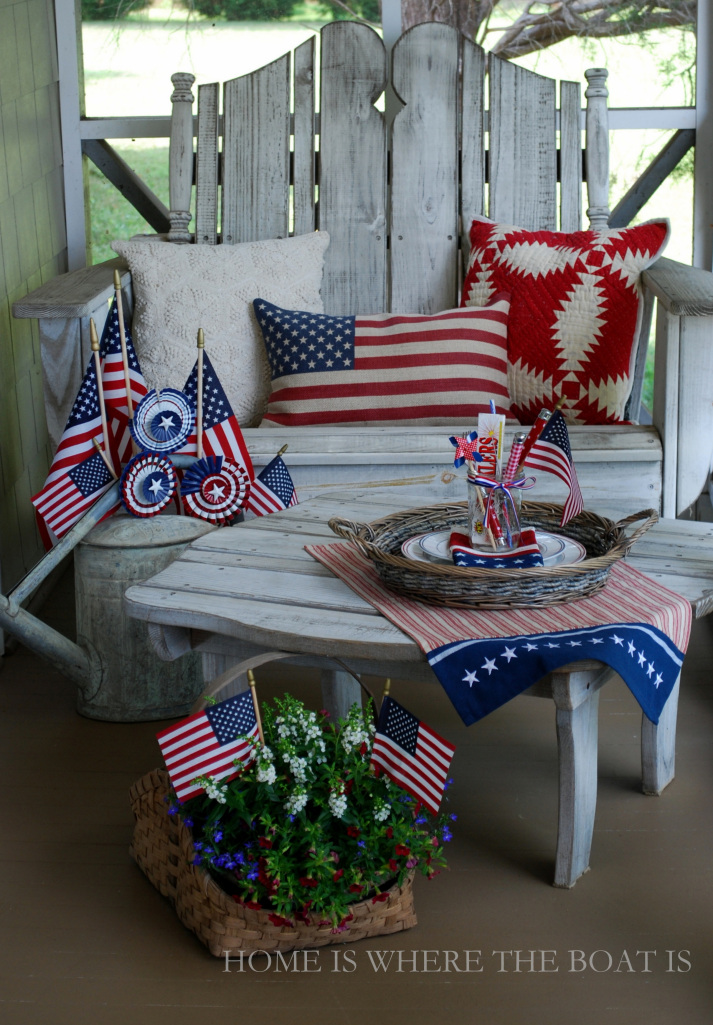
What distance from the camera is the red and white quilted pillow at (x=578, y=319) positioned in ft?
8.43

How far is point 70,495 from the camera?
7.07 ft

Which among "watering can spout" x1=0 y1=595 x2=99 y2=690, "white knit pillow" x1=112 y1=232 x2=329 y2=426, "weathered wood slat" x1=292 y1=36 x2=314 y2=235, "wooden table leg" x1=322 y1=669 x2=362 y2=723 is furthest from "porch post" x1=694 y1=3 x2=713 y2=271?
"watering can spout" x1=0 y1=595 x2=99 y2=690

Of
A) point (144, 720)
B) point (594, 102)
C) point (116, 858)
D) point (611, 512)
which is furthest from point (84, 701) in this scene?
point (594, 102)

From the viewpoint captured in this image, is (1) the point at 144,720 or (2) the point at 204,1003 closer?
(2) the point at 204,1003

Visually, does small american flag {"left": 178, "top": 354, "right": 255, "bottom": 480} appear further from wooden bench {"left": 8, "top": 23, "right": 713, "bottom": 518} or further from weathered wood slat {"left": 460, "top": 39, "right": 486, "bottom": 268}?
weathered wood slat {"left": 460, "top": 39, "right": 486, "bottom": 268}

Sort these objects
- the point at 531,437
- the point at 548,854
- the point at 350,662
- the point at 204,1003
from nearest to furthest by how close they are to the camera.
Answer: the point at 204,1003
the point at 350,662
the point at 531,437
the point at 548,854

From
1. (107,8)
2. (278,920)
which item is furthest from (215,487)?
(107,8)

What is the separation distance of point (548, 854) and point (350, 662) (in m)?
0.51

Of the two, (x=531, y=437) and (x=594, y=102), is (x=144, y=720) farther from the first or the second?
(x=594, y=102)

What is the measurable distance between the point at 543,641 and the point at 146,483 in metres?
1.07

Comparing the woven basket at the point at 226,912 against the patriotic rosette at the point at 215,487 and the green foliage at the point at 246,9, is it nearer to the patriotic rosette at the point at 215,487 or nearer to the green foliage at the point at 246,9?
the patriotic rosette at the point at 215,487

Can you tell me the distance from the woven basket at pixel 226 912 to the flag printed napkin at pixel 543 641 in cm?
35

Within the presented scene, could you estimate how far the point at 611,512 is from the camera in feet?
6.69

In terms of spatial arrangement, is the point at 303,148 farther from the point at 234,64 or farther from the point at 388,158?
the point at 234,64
